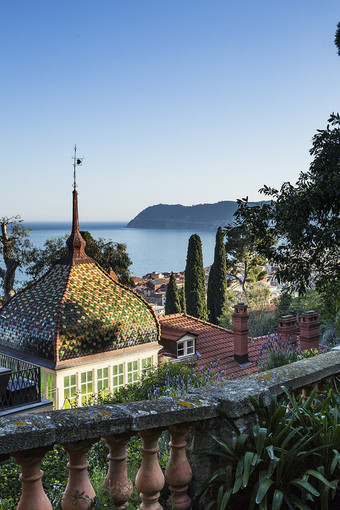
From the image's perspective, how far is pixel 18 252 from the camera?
29328 millimetres

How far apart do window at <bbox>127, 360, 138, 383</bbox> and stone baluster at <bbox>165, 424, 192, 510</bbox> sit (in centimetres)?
1430

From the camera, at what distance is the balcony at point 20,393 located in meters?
11.6

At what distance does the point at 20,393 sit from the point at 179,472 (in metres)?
10.7

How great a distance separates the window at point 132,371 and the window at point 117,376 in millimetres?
274

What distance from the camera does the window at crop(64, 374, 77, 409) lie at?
14594mm

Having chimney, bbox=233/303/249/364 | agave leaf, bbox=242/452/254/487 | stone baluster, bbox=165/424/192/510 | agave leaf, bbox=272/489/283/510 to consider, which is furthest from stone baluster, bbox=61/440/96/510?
chimney, bbox=233/303/249/364

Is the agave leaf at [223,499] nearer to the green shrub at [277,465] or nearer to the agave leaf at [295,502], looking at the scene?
the green shrub at [277,465]

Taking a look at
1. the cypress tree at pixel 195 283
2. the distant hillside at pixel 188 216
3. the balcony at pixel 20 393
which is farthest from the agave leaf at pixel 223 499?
the distant hillside at pixel 188 216

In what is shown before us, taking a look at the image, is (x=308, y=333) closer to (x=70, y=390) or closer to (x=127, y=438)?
(x=70, y=390)

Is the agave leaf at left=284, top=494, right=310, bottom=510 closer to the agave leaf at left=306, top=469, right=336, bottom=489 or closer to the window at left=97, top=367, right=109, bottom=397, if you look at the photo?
the agave leaf at left=306, top=469, right=336, bottom=489

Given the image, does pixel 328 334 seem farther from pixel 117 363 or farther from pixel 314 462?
pixel 314 462

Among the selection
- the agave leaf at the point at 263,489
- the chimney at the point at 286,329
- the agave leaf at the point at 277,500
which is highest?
the agave leaf at the point at 263,489

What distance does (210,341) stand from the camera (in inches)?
797

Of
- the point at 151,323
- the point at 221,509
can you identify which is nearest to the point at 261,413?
the point at 221,509
